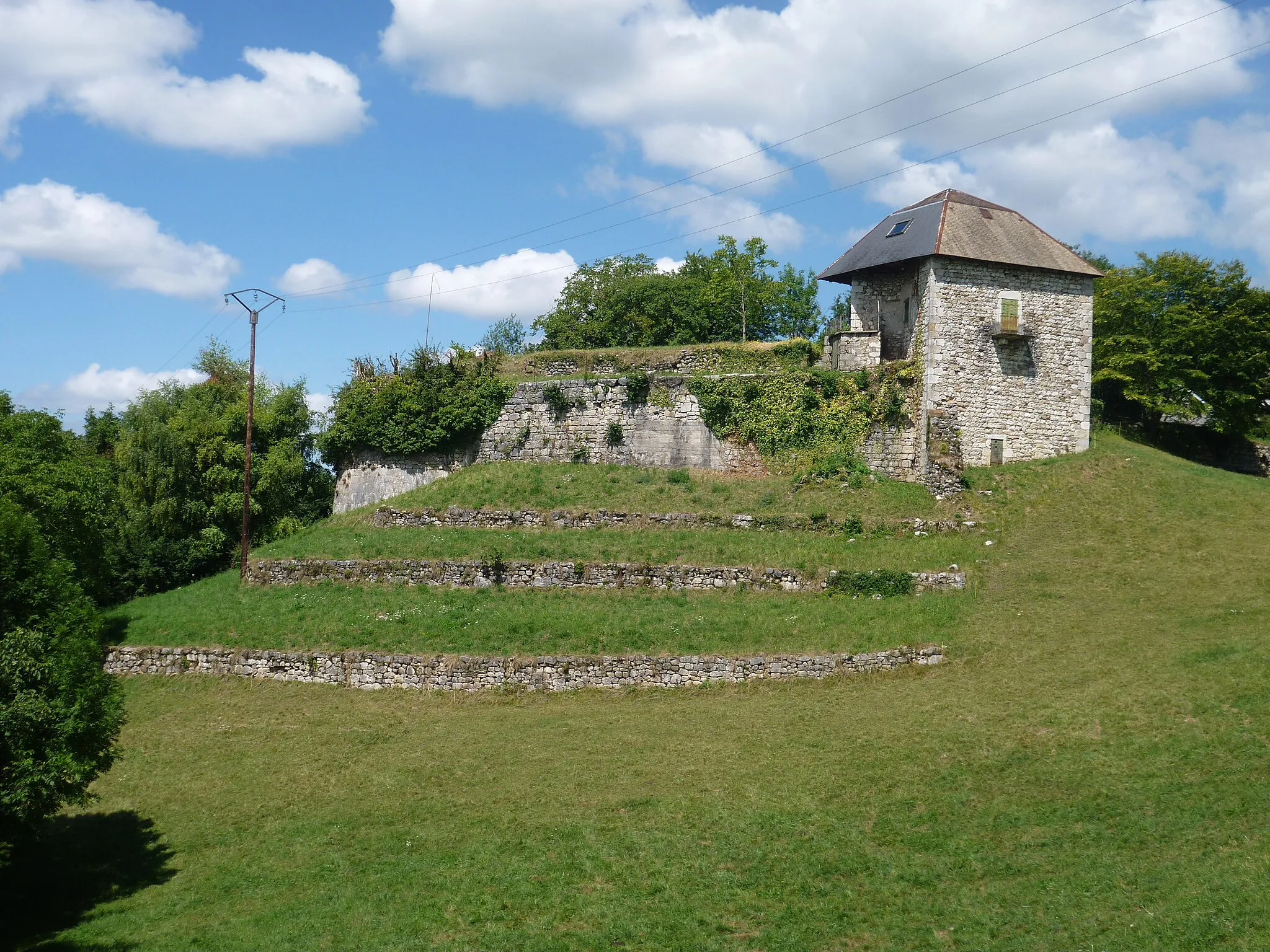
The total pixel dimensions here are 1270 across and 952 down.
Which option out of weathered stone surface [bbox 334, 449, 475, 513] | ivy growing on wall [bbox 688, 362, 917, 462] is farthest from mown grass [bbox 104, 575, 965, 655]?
weathered stone surface [bbox 334, 449, 475, 513]

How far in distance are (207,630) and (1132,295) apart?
3524cm

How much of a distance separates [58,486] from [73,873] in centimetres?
1225

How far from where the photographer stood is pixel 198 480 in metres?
35.3

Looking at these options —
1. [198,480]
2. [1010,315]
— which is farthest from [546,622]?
[198,480]

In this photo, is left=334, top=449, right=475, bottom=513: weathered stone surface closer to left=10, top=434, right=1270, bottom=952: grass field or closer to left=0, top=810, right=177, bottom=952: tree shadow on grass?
left=10, top=434, right=1270, bottom=952: grass field

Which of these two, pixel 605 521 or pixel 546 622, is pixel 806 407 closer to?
pixel 605 521

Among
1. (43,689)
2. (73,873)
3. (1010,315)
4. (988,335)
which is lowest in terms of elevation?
(73,873)

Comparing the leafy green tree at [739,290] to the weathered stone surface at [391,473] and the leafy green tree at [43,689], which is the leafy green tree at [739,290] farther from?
the leafy green tree at [43,689]

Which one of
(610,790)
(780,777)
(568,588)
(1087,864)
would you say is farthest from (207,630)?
(1087,864)

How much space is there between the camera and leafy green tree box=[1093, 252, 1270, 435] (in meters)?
33.8

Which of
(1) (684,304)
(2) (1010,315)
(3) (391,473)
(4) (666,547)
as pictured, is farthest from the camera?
(1) (684,304)

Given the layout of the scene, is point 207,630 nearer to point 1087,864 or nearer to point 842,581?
point 842,581

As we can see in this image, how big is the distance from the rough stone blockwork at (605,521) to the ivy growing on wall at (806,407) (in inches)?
168

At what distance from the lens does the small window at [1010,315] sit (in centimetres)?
2920
